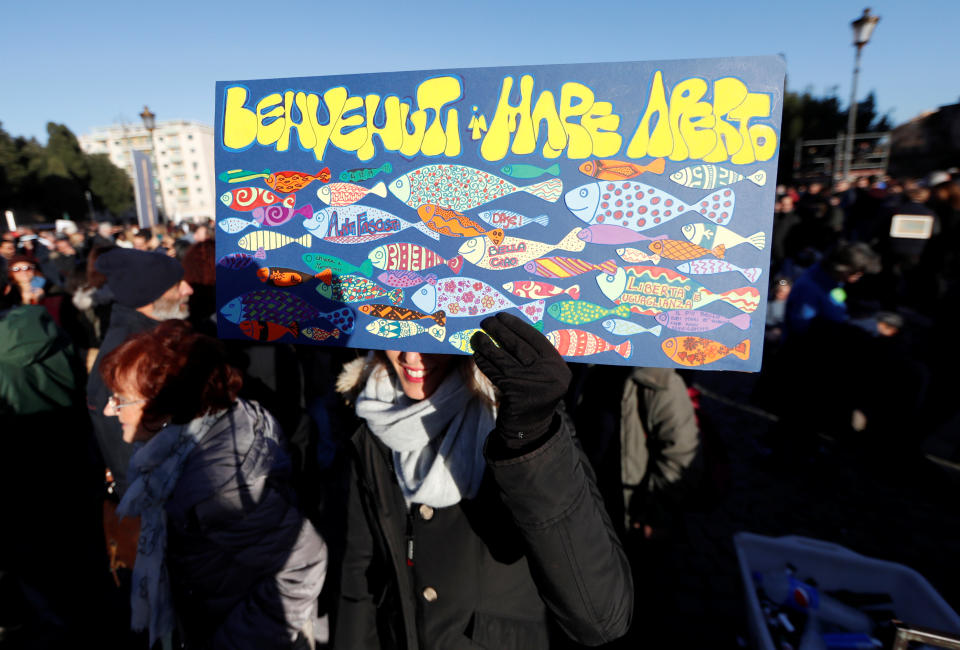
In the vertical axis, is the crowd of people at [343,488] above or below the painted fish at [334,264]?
below

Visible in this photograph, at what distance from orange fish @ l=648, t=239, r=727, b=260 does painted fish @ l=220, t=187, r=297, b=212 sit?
3.73ft

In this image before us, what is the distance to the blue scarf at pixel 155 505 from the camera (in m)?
1.97

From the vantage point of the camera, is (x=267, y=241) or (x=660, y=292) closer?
(x=660, y=292)

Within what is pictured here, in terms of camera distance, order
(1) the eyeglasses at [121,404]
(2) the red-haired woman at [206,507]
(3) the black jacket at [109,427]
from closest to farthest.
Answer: (2) the red-haired woman at [206,507], (1) the eyeglasses at [121,404], (3) the black jacket at [109,427]

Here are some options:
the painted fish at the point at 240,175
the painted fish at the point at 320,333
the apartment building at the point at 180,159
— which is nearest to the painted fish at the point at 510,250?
the painted fish at the point at 320,333

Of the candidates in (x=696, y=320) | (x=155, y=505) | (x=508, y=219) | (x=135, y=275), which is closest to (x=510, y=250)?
(x=508, y=219)

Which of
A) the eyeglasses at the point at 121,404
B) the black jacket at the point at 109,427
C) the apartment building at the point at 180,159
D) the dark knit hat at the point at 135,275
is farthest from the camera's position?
the apartment building at the point at 180,159

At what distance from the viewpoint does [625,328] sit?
135cm

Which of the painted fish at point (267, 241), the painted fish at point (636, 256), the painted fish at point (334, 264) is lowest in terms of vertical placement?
the painted fish at point (334, 264)

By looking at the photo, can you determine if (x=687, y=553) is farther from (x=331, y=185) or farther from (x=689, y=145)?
(x=331, y=185)

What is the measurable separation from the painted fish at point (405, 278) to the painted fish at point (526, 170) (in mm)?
353

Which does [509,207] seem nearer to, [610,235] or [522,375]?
[610,235]

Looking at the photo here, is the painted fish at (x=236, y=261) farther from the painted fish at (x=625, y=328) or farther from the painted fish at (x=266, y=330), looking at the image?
the painted fish at (x=625, y=328)

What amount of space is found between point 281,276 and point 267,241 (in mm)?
117
